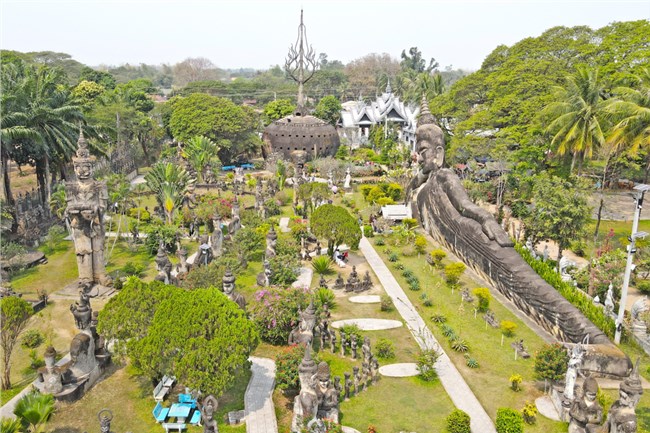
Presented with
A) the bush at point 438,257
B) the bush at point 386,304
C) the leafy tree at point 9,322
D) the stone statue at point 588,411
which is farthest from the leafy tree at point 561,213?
the leafy tree at point 9,322

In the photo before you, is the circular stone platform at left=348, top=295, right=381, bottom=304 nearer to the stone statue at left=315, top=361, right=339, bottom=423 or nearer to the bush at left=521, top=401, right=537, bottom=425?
the stone statue at left=315, top=361, right=339, bottom=423

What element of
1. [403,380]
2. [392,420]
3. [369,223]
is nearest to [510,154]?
→ [369,223]

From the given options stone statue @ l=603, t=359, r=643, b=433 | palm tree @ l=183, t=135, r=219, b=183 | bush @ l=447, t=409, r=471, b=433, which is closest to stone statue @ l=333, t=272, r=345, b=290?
bush @ l=447, t=409, r=471, b=433

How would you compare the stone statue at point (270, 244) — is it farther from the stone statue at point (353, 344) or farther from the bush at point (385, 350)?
the bush at point (385, 350)

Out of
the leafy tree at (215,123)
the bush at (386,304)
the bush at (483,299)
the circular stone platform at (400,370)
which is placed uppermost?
the leafy tree at (215,123)

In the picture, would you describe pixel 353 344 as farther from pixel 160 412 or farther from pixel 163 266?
pixel 163 266

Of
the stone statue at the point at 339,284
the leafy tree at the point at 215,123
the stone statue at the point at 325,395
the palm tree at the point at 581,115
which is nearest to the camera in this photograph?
the stone statue at the point at 325,395

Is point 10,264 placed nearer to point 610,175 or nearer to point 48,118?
point 48,118
